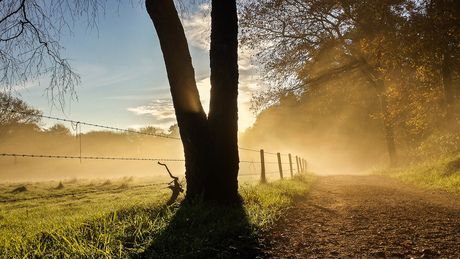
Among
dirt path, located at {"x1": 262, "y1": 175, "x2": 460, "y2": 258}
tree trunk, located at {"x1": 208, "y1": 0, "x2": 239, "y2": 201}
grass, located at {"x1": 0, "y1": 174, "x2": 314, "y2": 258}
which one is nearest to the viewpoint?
grass, located at {"x1": 0, "y1": 174, "x2": 314, "y2": 258}

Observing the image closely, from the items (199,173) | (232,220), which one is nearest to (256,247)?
(232,220)

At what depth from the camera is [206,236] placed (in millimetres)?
2986

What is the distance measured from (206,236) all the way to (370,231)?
2.29 metres

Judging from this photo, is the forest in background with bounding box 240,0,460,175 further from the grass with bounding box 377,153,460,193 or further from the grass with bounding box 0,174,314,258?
the grass with bounding box 0,174,314,258

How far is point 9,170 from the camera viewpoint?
1580 inches

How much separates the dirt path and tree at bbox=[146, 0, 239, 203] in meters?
1.44

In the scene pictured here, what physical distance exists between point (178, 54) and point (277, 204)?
3444 mm

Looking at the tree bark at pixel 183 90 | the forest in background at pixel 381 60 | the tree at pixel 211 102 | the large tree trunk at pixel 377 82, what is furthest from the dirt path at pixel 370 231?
the large tree trunk at pixel 377 82

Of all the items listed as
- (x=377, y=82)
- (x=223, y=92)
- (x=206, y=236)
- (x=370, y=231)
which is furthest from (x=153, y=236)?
(x=377, y=82)

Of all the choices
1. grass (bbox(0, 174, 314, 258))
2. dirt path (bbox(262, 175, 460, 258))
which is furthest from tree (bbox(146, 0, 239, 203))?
dirt path (bbox(262, 175, 460, 258))

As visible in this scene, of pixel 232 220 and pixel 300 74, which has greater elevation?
pixel 300 74

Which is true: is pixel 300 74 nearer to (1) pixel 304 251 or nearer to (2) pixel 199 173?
(2) pixel 199 173

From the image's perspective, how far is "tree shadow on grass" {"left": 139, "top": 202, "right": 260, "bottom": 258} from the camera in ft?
8.45

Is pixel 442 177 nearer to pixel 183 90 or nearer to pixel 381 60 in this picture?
pixel 381 60
